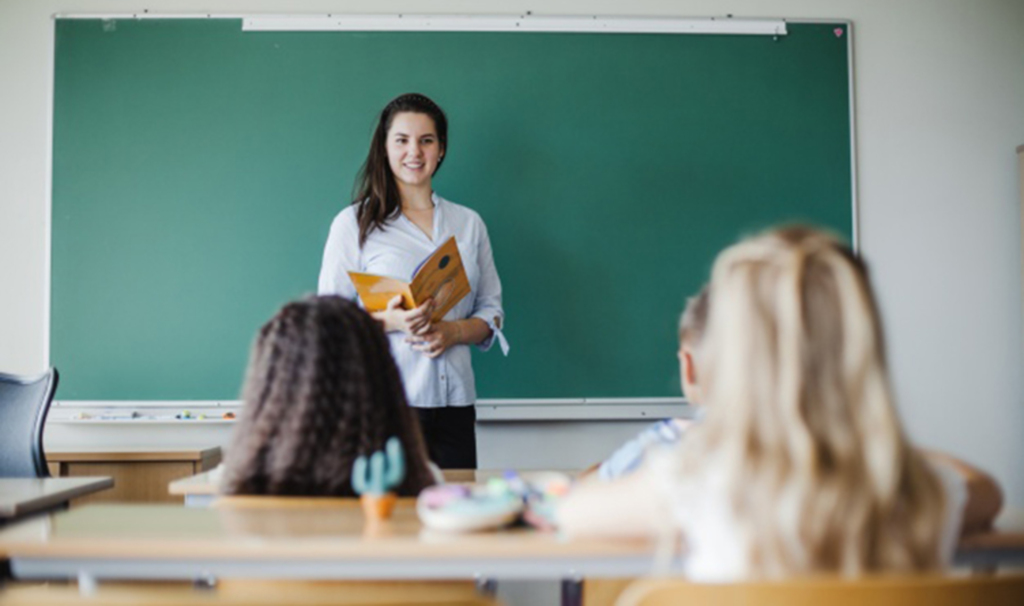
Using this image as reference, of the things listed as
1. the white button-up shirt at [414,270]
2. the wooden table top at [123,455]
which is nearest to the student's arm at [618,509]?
the white button-up shirt at [414,270]

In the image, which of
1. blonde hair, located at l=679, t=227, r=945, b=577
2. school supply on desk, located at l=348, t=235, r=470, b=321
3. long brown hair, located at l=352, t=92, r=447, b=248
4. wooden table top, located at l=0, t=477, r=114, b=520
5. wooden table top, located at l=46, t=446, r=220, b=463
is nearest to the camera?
blonde hair, located at l=679, t=227, r=945, b=577

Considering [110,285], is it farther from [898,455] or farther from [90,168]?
[898,455]

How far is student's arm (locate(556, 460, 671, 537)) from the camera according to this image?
1182 mm

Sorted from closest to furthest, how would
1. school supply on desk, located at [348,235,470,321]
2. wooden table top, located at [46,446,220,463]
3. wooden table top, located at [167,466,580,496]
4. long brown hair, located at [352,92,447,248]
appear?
wooden table top, located at [167,466,580,496], school supply on desk, located at [348,235,470,321], long brown hair, located at [352,92,447,248], wooden table top, located at [46,446,220,463]

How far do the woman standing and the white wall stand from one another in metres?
0.88

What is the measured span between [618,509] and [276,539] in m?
0.52

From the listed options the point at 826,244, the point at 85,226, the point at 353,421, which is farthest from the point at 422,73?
the point at 826,244

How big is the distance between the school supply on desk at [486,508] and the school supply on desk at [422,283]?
3.28 ft

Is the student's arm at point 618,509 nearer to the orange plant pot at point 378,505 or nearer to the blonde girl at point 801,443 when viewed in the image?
the blonde girl at point 801,443

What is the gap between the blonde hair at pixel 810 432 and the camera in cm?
98

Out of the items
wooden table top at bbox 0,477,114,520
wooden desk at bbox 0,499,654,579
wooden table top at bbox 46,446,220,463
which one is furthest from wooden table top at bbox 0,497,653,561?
wooden table top at bbox 46,446,220,463

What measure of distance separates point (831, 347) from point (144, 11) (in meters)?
3.33

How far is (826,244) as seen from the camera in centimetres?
108

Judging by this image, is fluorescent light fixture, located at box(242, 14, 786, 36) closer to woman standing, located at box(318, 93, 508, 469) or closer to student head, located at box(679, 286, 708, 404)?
woman standing, located at box(318, 93, 508, 469)
